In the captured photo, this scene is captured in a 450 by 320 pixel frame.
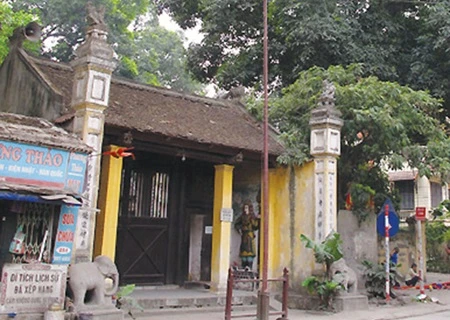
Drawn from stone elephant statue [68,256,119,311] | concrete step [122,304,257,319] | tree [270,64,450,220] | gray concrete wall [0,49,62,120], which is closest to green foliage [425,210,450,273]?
tree [270,64,450,220]

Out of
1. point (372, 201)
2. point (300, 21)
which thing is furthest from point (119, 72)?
point (372, 201)

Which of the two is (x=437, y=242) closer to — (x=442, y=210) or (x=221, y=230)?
(x=442, y=210)

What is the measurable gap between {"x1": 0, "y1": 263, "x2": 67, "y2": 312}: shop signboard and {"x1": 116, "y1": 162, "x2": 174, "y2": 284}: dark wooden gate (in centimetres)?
440

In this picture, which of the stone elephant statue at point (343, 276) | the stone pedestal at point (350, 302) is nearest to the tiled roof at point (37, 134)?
the stone elephant statue at point (343, 276)

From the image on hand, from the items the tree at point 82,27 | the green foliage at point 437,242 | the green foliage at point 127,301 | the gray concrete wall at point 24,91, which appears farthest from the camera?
the tree at point 82,27

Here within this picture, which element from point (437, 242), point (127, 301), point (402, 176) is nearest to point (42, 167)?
point (127, 301)

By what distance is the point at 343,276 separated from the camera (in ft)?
40.7

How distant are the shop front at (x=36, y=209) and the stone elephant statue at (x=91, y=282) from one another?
0.76 ft

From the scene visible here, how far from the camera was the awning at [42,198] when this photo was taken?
323 inches

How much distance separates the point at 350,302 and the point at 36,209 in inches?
300

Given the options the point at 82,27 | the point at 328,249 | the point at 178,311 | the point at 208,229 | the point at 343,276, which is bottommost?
the point at 178,311

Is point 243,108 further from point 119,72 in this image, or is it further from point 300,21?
point 119,72

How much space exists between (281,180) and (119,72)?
17.5 metres

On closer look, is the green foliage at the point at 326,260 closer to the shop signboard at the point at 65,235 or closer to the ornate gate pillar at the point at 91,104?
the ornate gate pillar at the point at 91,104
